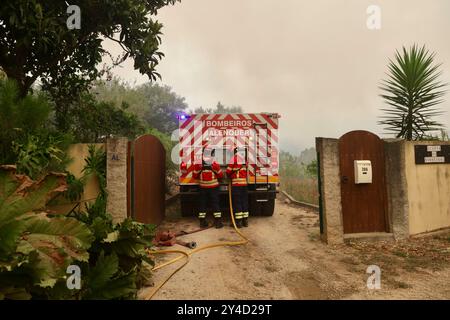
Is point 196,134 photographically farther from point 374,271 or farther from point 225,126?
point 374,271

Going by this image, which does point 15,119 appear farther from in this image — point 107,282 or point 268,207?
point 268,207

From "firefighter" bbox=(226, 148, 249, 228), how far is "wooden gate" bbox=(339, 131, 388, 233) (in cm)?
231

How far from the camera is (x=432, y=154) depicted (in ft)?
20.7

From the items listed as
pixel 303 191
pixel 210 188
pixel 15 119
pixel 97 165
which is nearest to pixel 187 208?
pixel 210 188

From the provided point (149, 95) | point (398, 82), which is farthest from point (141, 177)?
point (149, 95)

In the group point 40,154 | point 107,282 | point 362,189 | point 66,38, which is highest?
point 66,38

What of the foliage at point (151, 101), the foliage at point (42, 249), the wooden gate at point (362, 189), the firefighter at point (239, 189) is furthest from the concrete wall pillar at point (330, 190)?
the foliage at point (151, 101)

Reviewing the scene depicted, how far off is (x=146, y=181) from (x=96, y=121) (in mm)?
3114

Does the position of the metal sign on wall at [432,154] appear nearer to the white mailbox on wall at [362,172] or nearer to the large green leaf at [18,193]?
the white mailbox on wall at [362,172]

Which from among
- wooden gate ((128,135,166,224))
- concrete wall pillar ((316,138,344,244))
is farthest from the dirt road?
wooden gate ((128,135,166,224))

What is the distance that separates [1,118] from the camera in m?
3.70

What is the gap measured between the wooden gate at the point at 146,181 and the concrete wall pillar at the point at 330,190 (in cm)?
376

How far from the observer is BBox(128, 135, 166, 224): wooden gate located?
5.41 metres

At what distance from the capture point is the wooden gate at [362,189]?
5.71 m
